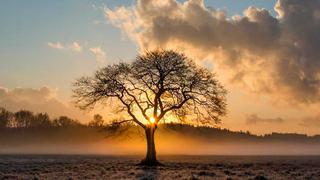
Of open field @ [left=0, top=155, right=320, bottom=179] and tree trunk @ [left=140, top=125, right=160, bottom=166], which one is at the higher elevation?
tree trunk @ [left=140, top=125, right=160, bottom=166]

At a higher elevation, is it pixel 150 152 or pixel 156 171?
pixel 150 152

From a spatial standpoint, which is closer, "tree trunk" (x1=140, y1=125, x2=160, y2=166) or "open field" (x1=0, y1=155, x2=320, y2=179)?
"open field" (x1=0, y1=155, x2=320, y2=179)

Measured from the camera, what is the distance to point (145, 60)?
6266 cm

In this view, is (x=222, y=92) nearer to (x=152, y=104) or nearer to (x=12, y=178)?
(x=152, y=104)

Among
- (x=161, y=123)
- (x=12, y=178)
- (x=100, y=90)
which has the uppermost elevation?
(x=100, y=90)

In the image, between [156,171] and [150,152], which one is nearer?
[156,171]

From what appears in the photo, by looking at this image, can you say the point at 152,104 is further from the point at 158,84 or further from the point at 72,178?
the point at 72,178

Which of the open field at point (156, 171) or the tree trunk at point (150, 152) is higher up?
the tree trunk at point (150, 152)

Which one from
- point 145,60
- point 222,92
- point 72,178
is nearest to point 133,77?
point 145,60

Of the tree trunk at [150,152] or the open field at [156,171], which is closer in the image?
the open field at [156,171]

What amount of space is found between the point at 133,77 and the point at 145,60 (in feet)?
9.08

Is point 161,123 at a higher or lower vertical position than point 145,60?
lower

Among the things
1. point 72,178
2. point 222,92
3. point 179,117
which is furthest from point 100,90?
point 72,178

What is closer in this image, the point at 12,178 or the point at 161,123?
the point at 12,178
